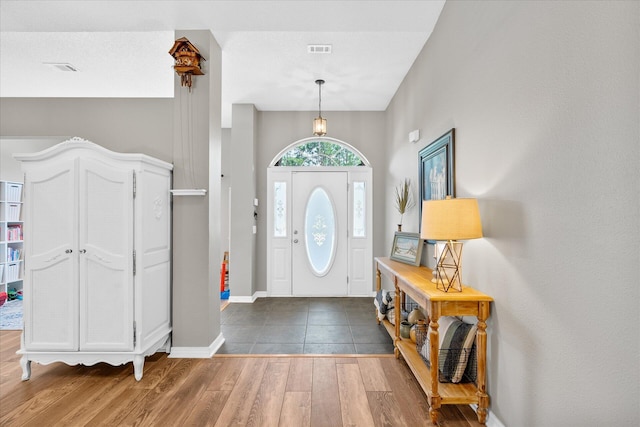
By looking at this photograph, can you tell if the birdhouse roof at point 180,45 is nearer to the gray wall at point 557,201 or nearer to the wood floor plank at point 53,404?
the gray wall at point 557,201

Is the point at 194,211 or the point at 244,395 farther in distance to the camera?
the point at 194,211

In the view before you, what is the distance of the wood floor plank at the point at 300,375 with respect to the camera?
8.11 ft

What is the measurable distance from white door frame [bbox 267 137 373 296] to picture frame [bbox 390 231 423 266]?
61.8 inches

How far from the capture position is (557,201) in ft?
4.77

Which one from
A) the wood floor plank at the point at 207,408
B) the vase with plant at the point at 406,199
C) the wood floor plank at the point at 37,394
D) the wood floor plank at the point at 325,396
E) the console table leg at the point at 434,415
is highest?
the vase with plant at the point at 406,199

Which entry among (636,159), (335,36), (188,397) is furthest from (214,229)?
(636,159)

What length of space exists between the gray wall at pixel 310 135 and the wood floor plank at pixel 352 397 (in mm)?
2804

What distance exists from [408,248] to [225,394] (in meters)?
Result: 2.10

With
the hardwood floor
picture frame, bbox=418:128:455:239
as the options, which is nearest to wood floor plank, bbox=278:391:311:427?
the hardwood floor

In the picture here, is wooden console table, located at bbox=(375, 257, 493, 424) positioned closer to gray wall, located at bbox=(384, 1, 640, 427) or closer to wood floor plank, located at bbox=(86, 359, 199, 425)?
gray wall, located at bbox=(384, 1, 640, 427)

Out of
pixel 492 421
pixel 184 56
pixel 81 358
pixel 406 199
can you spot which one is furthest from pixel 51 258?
pixel 406 199

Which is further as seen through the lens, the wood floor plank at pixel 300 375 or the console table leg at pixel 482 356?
the wood floor plank at pixel 300 375

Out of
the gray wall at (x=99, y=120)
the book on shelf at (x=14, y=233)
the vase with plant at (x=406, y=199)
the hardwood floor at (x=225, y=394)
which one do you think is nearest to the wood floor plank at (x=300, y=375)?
the hardwood floor at (x=225, y=394)

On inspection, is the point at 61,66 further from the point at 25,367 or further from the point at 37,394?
the point at 37,394
